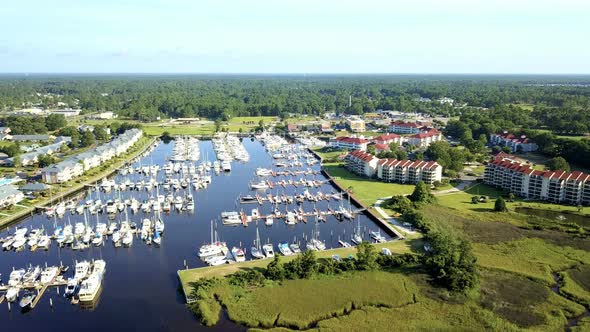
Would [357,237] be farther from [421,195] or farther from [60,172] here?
[60,172]

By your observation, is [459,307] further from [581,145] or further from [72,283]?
[581,145]

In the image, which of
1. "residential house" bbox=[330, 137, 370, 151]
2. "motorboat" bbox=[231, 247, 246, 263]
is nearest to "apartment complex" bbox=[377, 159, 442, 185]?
"residential house" bbox=[330, 137, 370, 151]

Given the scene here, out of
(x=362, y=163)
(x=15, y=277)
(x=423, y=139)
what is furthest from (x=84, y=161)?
(x=423, y=139)

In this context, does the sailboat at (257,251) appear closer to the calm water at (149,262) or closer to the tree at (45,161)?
the calm water at (149,262)

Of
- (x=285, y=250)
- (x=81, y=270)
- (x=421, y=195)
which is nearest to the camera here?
(x=81, y=270)

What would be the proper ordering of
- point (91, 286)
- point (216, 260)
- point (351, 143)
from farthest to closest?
point (351, 143)
point (216, 260)
point (91, 286)

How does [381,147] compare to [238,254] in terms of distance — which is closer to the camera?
[238,254]
